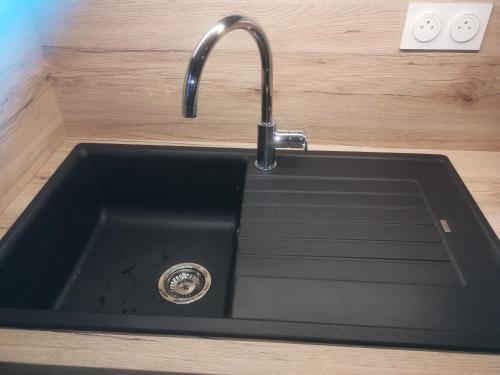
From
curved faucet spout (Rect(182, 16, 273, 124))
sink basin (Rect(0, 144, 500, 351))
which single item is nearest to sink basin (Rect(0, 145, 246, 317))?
sink basin (Rect(0, 144, 500, 351))

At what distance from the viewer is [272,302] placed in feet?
2.02

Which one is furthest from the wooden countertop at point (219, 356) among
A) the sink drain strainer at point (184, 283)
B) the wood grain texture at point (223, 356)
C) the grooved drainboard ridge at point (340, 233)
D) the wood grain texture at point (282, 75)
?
the wood grain texture at point (282, 75)

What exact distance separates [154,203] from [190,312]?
1.10 ft

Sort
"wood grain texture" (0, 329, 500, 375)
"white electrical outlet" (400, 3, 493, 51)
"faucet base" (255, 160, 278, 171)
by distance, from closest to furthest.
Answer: "wood grain texture" (0, 329, 500, 375), "white electrical outlet" (400, 3, 493, 51), "faucet base" (255, 160, 278, 171)

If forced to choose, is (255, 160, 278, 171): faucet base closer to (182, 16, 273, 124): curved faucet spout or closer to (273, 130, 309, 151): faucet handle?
(273, 130, 309, 151): faucet handle

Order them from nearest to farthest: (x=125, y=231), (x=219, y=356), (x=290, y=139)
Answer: (x=219, y=356), (x=290, y=139), (x=125, y=231)

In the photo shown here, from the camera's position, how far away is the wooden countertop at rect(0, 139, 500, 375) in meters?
0.52

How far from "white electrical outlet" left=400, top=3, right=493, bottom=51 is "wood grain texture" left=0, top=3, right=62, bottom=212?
0.83 metres

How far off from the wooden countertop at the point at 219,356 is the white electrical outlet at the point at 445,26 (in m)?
0.62

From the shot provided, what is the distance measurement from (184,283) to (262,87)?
0.46m

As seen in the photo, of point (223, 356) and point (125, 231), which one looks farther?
point (125, 231)

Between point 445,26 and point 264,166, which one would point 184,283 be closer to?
point 264,166

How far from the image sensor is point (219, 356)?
54 cm

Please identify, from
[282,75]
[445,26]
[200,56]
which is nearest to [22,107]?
[200,56]
